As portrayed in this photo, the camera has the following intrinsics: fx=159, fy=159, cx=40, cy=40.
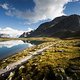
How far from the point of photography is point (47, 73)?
43344 mm

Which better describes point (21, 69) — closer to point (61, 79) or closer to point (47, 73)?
point (47, 73)

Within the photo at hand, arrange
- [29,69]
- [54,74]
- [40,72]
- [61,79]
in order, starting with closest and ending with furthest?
[61,79]
[54,74]
[40,72]
[29,69]

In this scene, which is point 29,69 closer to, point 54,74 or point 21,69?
point 21,69

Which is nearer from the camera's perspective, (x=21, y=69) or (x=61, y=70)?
(x=61, y=70)

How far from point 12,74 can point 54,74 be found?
40.6ft

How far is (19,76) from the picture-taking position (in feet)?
142

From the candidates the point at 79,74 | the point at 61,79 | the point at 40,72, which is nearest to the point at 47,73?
the point at 40,72

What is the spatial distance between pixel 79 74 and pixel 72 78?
2536mm

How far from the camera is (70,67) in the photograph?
45938 millimetres

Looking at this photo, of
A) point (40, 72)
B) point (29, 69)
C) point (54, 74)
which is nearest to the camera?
point (54, 74)

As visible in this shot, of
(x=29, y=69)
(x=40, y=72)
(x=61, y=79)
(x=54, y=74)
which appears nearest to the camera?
(x=61, y=79)

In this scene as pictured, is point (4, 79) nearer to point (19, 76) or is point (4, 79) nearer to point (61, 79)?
point (19, 76)

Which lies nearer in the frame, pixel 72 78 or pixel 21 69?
pixel 72 78

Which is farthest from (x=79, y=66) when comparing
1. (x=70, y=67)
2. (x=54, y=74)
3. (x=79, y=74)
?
(x=54, y=74)
